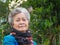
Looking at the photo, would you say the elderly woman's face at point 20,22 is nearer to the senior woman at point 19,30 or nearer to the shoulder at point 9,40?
the senior woman at point 19,30

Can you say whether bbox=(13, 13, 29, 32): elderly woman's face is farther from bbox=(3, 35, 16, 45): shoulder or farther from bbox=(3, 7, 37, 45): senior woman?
bbox=(3, 35, 16, 45): shoulder

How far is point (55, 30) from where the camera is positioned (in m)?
6.29

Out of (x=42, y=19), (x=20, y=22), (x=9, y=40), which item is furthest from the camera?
(x=42, y=19)

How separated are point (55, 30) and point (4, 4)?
1270 mm

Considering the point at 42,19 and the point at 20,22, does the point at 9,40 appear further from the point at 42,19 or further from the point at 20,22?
the point at 42,19

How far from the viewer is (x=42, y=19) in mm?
6078

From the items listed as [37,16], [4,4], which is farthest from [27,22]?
[4,4]

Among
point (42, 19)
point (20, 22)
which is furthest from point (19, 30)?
point (42, 19)

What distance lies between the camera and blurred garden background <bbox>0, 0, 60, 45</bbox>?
592cm

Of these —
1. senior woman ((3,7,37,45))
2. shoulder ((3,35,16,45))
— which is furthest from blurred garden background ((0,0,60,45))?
shoulder ((3,35,16,45))

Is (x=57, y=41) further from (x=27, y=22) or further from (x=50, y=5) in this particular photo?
(x=27, y=22)

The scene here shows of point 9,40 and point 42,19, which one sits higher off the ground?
point 9,40

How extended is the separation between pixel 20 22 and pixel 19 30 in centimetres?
9

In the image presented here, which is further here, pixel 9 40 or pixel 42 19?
pixel 42 19
